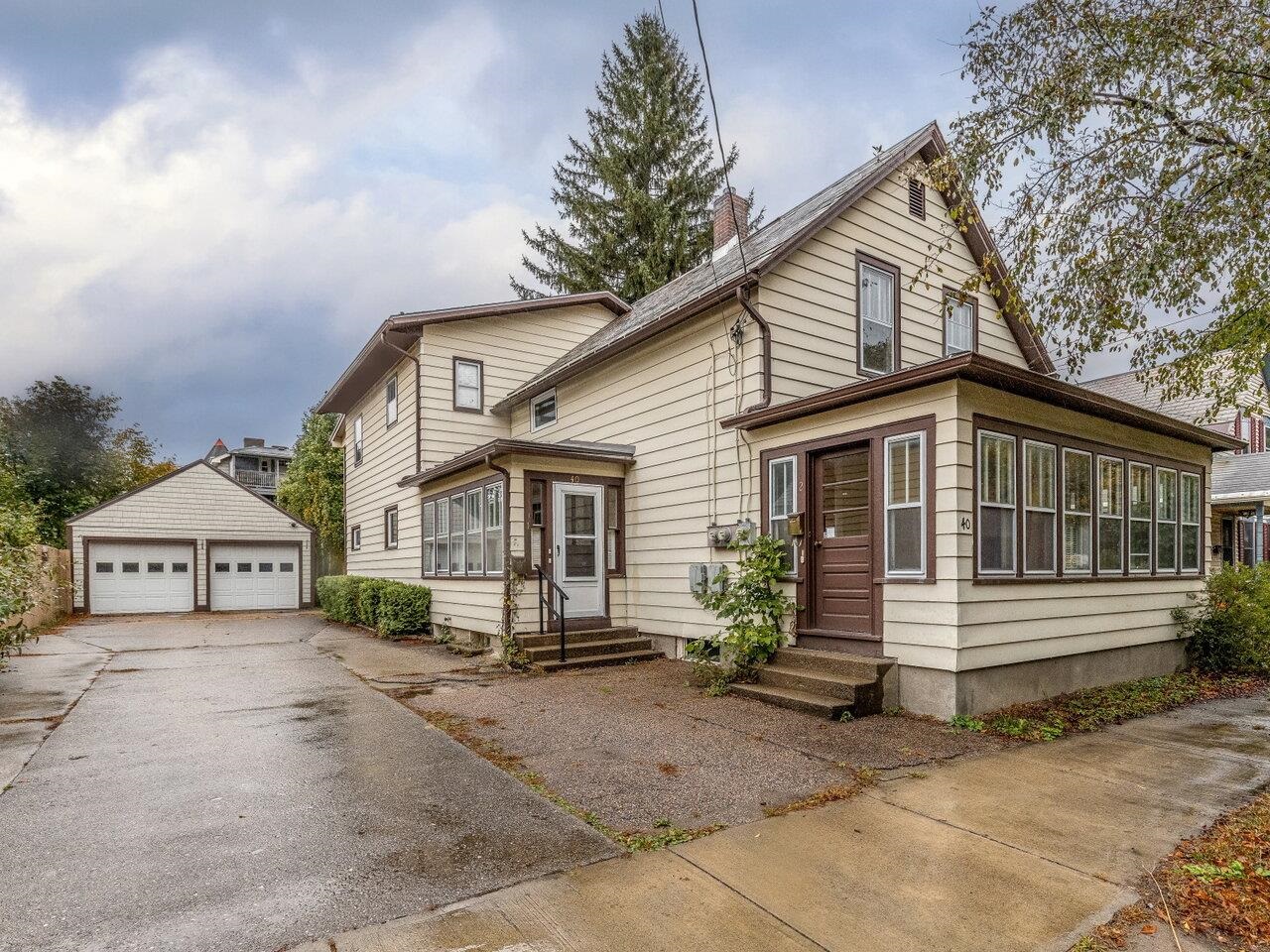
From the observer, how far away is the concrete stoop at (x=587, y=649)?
944cm

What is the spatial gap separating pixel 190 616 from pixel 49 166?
11.7 metres

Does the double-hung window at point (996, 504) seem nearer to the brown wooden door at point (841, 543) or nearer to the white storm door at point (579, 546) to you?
the brown wooden door at point (841, 543)

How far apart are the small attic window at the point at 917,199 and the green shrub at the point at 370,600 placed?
11.8 metres

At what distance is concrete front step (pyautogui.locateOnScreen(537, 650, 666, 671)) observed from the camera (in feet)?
30.4

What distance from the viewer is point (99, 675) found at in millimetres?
9164

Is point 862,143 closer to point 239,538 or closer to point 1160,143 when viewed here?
point 1160,143

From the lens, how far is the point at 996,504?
6805 millimetres

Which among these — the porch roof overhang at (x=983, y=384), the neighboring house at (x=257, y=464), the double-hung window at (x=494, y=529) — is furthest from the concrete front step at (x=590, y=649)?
the neighboring house at (x=257, y=464)

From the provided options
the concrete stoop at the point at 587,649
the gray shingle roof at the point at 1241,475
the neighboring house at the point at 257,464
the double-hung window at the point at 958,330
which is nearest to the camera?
the concrete stoop at the point at 587,649

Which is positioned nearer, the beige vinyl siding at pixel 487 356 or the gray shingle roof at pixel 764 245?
the gray shingle roof at pixel 764 245

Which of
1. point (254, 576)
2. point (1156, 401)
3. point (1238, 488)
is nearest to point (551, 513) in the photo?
point (254, 576)

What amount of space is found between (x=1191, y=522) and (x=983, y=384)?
18.0 ft

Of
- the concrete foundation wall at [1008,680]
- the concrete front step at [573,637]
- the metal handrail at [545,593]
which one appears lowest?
the concrete front step at [573,637]

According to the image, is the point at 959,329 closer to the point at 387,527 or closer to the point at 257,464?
the point at 387,527
